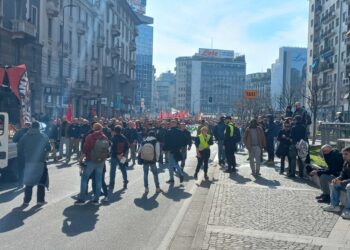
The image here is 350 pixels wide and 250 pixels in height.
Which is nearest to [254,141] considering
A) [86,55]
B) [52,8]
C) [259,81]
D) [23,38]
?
[23,38]

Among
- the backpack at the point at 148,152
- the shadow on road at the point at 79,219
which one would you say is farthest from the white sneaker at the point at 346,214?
the backpack at the point at 148,152

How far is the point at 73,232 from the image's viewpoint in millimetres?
7945

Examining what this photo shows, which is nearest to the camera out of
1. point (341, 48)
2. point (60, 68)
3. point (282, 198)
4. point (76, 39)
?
point (282, 198)

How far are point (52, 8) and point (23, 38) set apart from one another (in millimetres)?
7057

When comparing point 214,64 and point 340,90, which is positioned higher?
point 214,64

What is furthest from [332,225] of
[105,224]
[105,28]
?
[105,28]

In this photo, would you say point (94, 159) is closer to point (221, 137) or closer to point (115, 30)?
point (221, 137)

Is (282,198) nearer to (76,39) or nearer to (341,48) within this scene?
(76,39)

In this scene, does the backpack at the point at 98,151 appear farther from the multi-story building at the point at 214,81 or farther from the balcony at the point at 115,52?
the multi-story building at the point at 214,81

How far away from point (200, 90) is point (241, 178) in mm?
163200

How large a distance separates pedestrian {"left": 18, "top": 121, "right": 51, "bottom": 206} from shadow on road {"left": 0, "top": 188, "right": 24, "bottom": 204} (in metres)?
0.72

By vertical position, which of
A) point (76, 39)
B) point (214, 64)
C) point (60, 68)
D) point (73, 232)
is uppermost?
point (214, 64)

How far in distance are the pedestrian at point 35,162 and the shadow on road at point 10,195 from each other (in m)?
0.72

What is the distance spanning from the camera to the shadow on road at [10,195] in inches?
422
